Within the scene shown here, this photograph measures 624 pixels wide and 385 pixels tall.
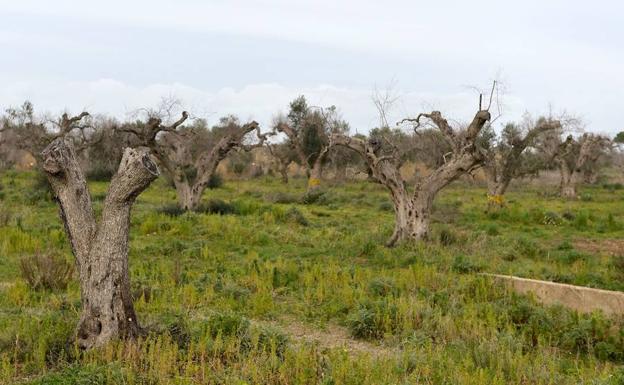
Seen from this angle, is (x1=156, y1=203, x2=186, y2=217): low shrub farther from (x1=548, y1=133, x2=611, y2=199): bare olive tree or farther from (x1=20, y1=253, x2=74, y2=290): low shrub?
(x1=548, y1=133, x2=611, y2=199): bare olive tree

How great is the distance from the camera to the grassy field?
641cm

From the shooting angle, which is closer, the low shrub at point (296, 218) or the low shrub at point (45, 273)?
the low shrub at point (45, 273)

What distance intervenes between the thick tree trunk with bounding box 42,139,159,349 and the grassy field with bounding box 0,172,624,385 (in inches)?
12.3

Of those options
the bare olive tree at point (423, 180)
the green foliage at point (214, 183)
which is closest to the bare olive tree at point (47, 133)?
the green foliage at point (214, 183)

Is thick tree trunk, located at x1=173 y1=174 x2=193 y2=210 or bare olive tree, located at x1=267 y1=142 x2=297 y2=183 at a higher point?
bare olive tree, located at x1=267 y1=142 x2=297 y2=183

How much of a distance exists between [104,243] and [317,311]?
12.0ft

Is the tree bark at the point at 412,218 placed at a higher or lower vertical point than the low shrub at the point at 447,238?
higher

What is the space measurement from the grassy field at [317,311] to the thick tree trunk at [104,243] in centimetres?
31

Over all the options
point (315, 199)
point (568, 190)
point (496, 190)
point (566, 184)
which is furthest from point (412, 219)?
point (566, 184)

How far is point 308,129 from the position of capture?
3875cm

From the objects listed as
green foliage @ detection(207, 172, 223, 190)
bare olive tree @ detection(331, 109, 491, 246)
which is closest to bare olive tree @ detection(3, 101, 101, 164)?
green foliage @ detection(207, 172, 223, 190)

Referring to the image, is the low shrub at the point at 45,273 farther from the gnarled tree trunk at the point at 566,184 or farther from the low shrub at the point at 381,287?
the gnarled tree trunk at the point at 566,184

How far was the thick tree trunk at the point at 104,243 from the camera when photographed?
273 inches

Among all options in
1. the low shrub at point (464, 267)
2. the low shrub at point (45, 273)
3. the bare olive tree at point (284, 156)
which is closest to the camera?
the low shrub at point (45, 273)
